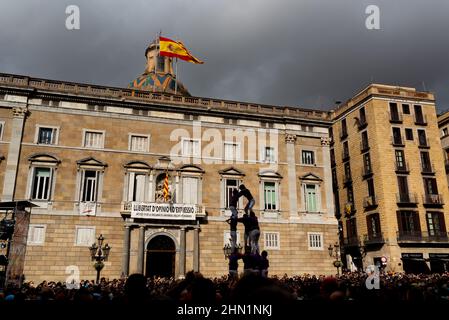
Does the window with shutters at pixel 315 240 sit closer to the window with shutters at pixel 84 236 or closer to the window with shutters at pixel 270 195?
the window with shutters at pixel 270 195

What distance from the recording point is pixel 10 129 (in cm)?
2677

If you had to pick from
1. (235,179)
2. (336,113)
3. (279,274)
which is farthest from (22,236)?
(336,113)

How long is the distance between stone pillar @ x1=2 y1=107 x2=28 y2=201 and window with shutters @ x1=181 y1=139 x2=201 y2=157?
448 inches

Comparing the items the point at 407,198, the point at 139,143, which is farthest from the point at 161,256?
the point at 407,198

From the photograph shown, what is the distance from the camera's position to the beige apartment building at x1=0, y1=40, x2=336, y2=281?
26359mm

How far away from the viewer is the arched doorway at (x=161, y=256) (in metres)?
27.4

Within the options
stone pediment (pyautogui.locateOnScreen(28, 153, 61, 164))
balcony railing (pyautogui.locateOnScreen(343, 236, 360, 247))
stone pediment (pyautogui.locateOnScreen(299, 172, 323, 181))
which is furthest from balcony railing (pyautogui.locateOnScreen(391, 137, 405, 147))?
stone pediment (pyautogui.locateOnScreen(28, 153, 61, 164))

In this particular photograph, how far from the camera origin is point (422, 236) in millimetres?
35812

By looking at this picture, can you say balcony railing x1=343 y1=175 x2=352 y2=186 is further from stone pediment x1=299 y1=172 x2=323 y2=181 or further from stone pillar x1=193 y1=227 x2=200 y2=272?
stone pillar x1=193 y1=227 x2=200 y2=272

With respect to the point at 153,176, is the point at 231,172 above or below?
above

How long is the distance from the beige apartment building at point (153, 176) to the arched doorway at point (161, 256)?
71 millimetres

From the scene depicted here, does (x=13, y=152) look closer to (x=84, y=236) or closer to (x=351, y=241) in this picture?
(x=84, y=236)

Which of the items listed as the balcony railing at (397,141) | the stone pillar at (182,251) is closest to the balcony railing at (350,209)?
the balcony railing at (397,141)

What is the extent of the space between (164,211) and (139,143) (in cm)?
571
